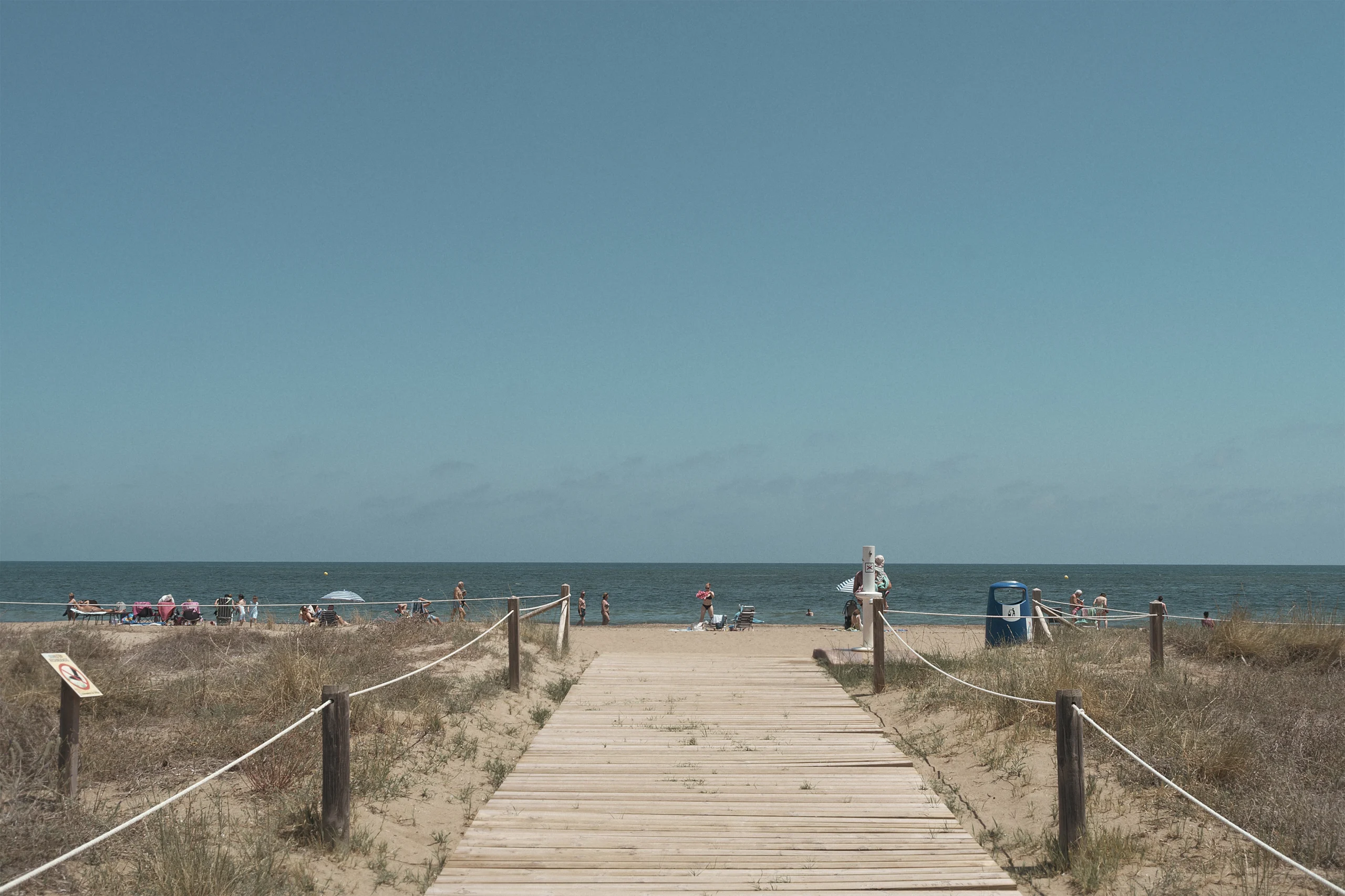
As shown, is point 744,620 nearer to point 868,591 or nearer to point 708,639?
point 708,639

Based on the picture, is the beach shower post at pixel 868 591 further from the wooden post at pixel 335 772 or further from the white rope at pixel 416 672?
the wooden post at pixel 335 772

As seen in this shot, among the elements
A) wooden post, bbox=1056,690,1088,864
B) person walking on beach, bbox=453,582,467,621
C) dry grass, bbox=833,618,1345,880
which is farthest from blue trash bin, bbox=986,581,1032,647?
wooden post, bbox=1056,690,1088,864

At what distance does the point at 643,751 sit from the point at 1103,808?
4113 millimetres

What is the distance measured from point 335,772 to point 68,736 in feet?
6.17

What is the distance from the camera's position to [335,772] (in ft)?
20.3

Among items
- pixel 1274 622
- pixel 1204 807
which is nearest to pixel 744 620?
pixel 1274 622

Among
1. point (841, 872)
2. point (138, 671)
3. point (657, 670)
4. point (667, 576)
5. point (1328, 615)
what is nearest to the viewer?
point (841, 872)

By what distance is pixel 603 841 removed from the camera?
6594 millimetres

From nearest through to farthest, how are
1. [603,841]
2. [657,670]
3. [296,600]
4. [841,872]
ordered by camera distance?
[841,872], [603,841], [657,670], [296,600]


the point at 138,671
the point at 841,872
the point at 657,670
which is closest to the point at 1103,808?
the point at 841,872

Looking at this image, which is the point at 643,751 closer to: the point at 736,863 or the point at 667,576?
the point at 736,863

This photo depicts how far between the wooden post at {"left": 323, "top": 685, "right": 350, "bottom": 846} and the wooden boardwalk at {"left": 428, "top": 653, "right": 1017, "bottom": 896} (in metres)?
0.75

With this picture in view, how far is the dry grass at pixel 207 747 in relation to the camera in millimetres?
5215

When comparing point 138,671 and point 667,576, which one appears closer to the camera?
point 138,671
